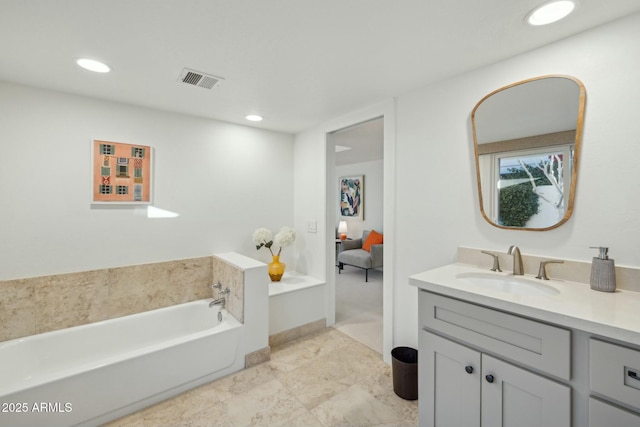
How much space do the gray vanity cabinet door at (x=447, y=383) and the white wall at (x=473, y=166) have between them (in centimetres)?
65

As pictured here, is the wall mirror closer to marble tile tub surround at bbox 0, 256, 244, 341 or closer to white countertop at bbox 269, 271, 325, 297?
white countertop at bbox 269, 271, 325, 297

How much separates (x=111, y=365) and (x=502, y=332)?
222cm

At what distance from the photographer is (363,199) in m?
6.32

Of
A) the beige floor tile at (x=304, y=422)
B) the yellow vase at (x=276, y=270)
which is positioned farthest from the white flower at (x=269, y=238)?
the beige floor tile at (x=304, y=422)

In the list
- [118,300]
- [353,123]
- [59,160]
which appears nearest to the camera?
[59,160]

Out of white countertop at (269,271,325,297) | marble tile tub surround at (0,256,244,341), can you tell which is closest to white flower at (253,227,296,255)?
white countertop at (269,271,325,297)

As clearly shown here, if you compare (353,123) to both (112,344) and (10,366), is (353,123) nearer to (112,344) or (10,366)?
(112,344)

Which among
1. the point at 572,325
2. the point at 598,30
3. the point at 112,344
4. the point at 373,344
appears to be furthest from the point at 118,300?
the point at 598,30

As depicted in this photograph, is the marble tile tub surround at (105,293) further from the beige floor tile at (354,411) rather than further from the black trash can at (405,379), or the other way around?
the black trash can at (405,379)

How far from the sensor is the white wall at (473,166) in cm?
132

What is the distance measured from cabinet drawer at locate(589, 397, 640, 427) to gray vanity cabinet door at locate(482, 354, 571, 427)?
65 millimetres

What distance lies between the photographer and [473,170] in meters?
1.83

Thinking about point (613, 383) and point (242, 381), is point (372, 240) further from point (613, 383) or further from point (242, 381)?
point (613, 383)

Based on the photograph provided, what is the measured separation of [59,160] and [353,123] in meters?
2.46
